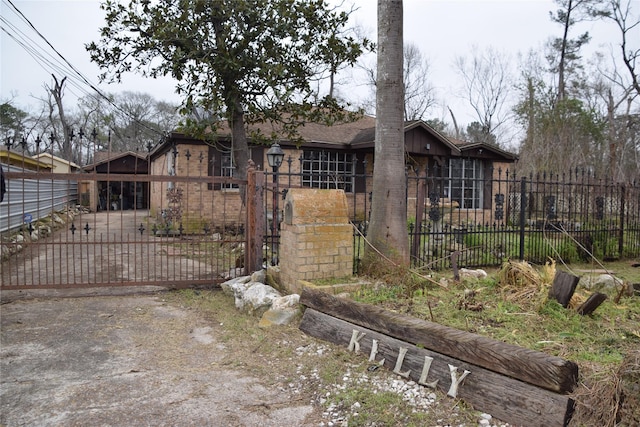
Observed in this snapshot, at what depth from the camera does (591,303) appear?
373 cm

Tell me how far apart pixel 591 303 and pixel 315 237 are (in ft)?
9.33

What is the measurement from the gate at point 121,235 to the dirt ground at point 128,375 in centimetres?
100

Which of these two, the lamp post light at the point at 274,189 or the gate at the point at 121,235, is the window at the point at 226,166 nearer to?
the gate at the point at 121,235

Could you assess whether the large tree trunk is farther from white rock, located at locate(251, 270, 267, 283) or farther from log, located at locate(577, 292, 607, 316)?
log, located at locate(577, 292, 607, 316)

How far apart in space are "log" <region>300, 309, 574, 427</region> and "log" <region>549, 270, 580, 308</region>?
1.56 meters

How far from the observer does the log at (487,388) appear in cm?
246

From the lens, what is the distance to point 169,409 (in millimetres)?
3086

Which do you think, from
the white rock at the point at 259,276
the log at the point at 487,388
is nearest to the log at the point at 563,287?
the log at the point at 487,388

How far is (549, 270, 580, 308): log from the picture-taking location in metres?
3.87

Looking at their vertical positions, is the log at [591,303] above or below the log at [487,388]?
above

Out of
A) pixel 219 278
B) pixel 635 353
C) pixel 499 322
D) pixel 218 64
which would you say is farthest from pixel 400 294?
pixel 218 64

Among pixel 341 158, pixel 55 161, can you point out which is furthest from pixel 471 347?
pixel 55 161

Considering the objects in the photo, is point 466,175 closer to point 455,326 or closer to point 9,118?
point 455,326

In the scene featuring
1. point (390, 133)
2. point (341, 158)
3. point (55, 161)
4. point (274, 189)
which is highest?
point (55, 161)
